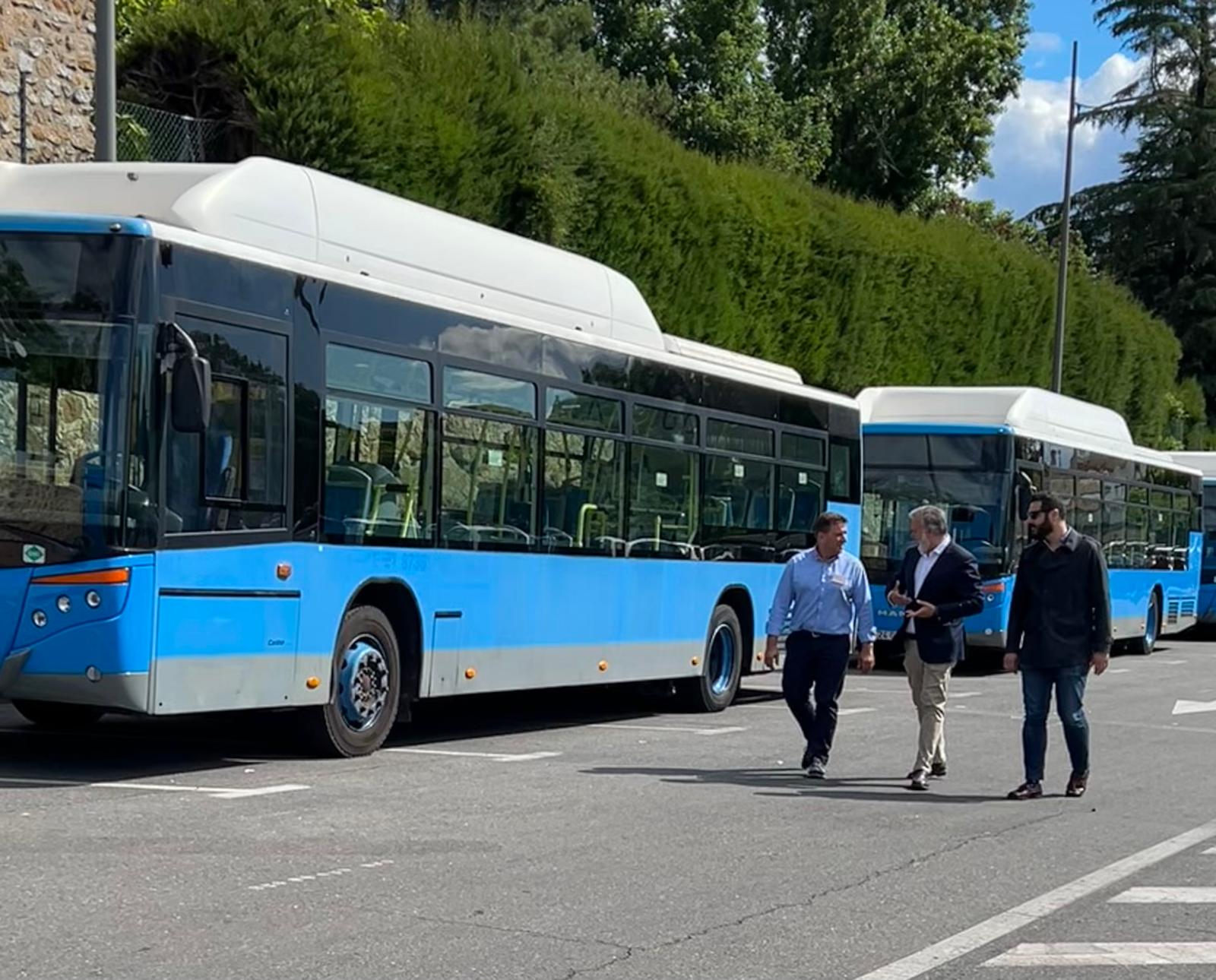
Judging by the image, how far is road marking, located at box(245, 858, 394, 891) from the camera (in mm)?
8305

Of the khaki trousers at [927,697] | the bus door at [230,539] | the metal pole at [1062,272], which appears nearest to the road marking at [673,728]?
the khaki trousers at [927,697]

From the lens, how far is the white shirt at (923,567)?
12789mm

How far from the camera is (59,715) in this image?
46.0 ft

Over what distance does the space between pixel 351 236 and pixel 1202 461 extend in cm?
3066

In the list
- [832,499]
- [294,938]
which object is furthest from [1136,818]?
[832,499]

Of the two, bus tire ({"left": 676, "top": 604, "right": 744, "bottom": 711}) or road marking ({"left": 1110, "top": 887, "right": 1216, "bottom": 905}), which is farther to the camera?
bus tire ({"left": 676, "top": 604, "right": 744, "bottom": 711})

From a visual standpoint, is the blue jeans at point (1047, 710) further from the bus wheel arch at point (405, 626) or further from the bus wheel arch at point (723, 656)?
the bus wheel arch at point (723, 656)

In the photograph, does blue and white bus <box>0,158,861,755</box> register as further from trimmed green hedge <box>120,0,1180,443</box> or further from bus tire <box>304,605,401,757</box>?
trimmed green hedge <box>120,0,1180,443</box>

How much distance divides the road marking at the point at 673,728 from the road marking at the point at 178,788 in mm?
5146

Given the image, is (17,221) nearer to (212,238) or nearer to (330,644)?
(212,238)

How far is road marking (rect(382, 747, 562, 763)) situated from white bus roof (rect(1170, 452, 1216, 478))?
2853 cm

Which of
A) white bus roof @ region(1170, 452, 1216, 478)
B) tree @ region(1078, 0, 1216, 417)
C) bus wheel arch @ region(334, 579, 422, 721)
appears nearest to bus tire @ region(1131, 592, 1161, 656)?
white bus roof @ region(1170, 452, 1216, 478)

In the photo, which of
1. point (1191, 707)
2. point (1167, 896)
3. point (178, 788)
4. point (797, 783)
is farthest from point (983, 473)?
point (1167, 896)

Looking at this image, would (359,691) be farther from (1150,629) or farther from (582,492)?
(1150,629)
